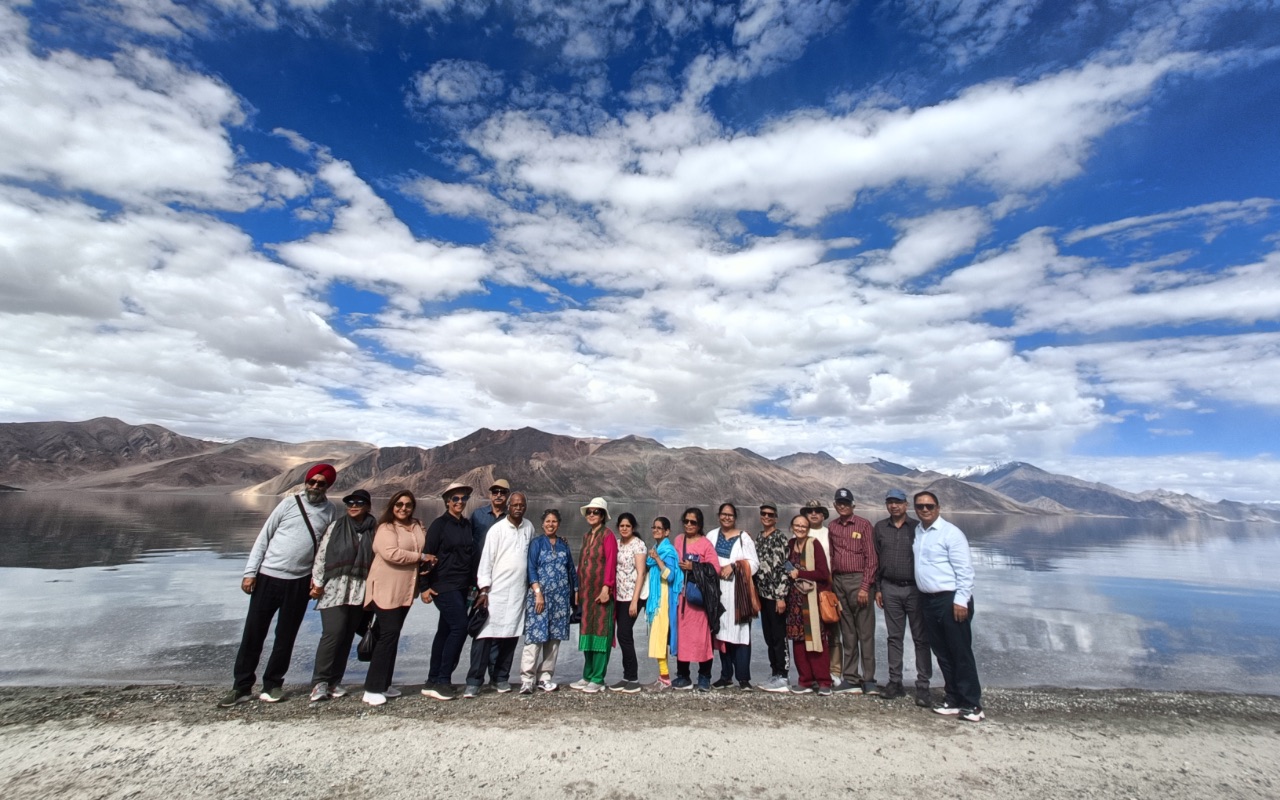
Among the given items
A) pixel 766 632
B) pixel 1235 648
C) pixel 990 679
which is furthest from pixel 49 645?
pixel 1235 648

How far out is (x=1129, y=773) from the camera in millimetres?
4855

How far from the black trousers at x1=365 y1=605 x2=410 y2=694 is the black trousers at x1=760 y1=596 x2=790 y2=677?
4.10 m

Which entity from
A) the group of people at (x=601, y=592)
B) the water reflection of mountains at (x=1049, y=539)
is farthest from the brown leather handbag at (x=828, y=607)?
the water reflection of mountains at (x=1049, y=539)

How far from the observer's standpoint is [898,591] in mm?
6664

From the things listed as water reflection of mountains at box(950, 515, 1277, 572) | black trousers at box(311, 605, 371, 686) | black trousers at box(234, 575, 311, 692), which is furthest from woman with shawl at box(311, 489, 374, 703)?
water reflection of mountains at box(950, 515, 1277, 572)

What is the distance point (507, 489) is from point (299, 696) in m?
2.98

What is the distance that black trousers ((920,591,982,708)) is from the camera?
604 cm

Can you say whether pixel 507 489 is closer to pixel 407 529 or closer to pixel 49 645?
pixel 407 529

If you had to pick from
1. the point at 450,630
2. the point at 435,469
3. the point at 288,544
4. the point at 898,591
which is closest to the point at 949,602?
the point at 898,591

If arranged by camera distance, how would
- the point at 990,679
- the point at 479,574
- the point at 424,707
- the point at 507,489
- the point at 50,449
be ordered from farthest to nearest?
the point at 50,449 → the point at 990,679 → the point at 507,489 → the point at 479,574 → the point at 424,707

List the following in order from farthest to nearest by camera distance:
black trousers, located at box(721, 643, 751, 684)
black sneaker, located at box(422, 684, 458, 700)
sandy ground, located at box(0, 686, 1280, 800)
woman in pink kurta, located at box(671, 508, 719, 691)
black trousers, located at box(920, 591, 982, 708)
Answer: black trousers, located at box(721, 643, 751, 684)
woman in pink kurta, located at box(671, 508, 719, 691)
black sneaker, located at box(422, 684, 458, 700)
black trousers, located at box(920, 591, 982, 708)
sandy ground, located at box(0, 686, 1280, 800)

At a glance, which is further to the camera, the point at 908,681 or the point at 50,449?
the point at 50,449

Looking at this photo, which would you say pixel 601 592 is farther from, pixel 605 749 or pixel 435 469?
pixel 435 469

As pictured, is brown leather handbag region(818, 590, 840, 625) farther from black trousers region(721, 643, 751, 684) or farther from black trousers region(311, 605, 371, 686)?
black trousers region(311, 605, 371, 686)
